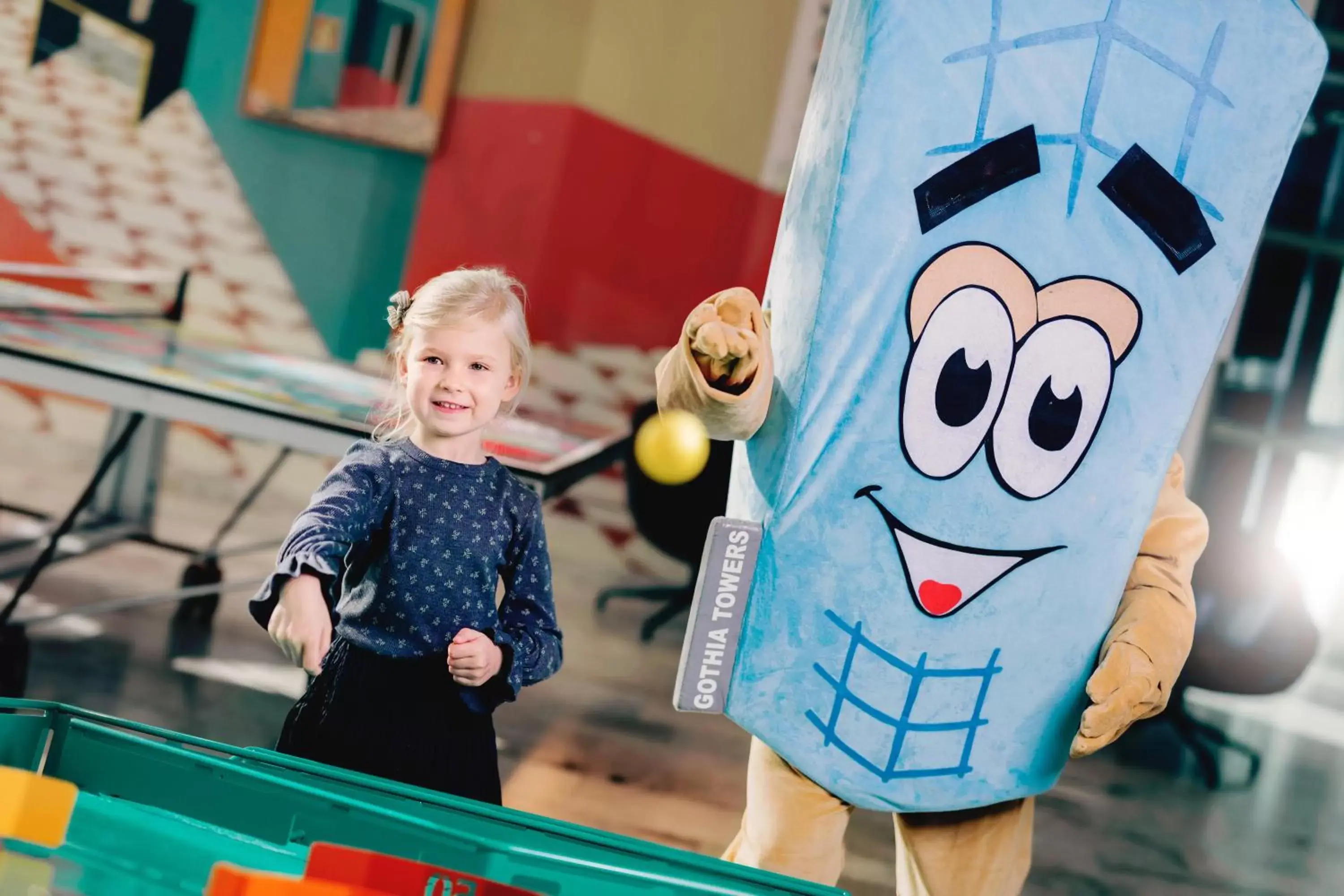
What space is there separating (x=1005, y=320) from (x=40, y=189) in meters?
5.11

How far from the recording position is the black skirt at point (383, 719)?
4.78 ft

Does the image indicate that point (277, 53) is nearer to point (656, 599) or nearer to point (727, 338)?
point (656, 599)

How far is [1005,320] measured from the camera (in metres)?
1.50

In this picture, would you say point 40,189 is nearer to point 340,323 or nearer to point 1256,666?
point 340,323

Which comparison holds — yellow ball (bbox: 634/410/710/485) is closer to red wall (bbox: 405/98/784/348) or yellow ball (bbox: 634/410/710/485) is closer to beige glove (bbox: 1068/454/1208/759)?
beige glove (bbox: 1068/454/1208/759)

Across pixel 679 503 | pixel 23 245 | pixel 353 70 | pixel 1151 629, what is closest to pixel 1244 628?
pixel 679 503

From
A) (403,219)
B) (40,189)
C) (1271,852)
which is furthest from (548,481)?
(40,189)

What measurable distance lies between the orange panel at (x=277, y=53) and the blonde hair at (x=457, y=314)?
13.6ft

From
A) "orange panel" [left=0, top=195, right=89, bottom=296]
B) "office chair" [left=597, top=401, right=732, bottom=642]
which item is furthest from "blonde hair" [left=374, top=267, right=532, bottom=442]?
"orange panel" [left=0, top=195, right=89, bottom=296]

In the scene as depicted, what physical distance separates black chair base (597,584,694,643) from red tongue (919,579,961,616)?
305 cm

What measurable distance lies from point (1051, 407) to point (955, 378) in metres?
0.13

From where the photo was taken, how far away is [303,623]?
1.25 m

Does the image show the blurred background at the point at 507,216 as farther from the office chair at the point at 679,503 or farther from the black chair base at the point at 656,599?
the office chair at the point at 679,503

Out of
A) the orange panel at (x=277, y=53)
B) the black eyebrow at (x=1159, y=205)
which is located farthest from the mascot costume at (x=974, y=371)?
the orange panel at (x=277, y=53)
